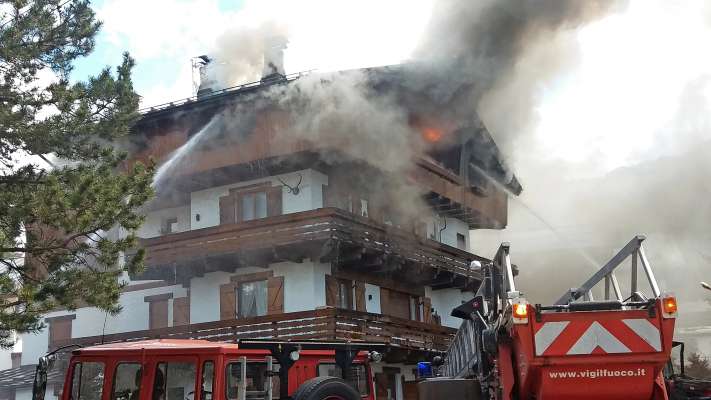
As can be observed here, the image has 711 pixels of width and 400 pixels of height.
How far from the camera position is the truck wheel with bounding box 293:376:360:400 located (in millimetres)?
9039

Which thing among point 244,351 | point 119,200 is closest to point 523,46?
point 119,200

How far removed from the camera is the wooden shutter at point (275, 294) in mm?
26294

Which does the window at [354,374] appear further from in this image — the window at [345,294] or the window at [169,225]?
the window at [169,225]

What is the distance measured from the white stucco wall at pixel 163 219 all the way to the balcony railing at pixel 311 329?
4212 mm

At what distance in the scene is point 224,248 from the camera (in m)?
26.2

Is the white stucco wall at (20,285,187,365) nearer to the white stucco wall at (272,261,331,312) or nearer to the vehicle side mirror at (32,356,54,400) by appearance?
the white stucco wall at (272,261,331,312)

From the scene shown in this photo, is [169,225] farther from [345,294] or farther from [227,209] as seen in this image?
[345,294]

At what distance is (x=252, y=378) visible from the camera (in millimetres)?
9328

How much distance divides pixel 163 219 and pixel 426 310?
1049cm

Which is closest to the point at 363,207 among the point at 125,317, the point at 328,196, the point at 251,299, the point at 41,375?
the point at 328,196

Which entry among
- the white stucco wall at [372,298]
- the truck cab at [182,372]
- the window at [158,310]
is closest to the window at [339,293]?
the white stucco wall at [372,298]

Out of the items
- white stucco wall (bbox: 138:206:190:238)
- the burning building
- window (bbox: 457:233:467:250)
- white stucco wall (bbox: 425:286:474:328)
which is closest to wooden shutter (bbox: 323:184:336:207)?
the burning building

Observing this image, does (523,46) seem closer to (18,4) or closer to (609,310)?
(18,4)

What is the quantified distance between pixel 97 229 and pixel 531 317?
927cm
